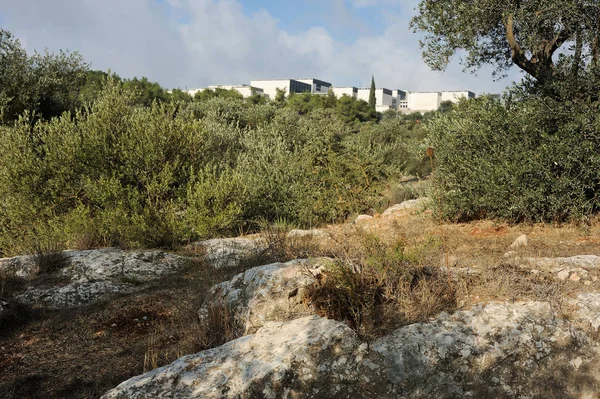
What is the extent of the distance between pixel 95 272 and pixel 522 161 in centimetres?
901

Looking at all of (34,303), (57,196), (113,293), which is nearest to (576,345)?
(113,293)

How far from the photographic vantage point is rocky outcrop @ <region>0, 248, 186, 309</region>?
6.93 meters

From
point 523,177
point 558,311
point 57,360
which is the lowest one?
point 57,360

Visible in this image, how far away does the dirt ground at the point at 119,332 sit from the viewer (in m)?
4.45

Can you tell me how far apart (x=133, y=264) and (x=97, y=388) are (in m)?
4.29

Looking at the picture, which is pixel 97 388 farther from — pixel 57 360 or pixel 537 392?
pixel 537 392

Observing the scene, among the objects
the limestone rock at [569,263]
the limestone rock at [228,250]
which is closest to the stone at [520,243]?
the limestone rock at [569,263]

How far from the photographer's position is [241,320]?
488 centimetres

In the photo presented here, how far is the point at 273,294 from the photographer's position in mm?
4781

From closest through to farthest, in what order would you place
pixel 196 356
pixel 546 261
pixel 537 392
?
pixel 537 392 < pixel 196 356 < pixel 546 261

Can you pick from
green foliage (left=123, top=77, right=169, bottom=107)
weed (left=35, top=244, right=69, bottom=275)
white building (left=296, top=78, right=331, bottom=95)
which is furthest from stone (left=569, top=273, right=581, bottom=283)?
white building (left=296, top=78, right=331, bottom=95)

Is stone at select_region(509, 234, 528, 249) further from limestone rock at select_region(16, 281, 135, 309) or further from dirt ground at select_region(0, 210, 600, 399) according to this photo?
limestone rock at select_region(16, 281, 135, 309)

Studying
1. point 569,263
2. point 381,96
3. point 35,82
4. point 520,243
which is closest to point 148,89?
point 35,82

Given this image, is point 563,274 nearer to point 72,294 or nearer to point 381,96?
point 72,294
